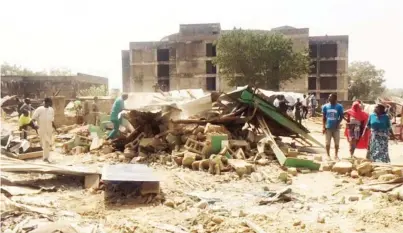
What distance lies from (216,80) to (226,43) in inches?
289

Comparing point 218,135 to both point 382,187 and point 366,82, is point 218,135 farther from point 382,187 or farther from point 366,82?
point 366,82

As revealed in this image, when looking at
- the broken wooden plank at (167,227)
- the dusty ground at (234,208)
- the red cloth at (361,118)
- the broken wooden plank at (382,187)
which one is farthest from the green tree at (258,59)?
the broken wooden plank at (167,227)

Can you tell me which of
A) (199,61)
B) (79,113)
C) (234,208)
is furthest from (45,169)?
(199,61)

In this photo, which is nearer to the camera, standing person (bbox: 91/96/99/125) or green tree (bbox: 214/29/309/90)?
standing person (bbox: 91/96/99/125)

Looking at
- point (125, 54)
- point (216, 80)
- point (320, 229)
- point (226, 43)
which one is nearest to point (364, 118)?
point (320, 229)

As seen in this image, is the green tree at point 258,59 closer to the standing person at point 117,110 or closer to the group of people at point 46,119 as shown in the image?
the group of people at point 46,119

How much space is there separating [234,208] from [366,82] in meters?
48.7

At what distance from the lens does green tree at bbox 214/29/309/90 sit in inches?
1302

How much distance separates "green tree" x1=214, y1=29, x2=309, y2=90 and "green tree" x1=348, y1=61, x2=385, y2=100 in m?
16.6

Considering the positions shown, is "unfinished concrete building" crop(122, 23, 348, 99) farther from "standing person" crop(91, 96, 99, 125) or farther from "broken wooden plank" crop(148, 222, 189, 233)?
"broken wooden plank" crop(148, 222, 189, 233)

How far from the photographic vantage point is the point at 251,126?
9586 mm

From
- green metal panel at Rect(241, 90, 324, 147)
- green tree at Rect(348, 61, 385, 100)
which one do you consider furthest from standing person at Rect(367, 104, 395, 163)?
green tree at Rect(348, 61, 385, 100)

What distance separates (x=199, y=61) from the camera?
40469 mm

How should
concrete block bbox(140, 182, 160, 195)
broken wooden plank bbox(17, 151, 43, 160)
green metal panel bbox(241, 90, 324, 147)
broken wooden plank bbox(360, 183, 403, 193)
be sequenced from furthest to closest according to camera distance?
green metal panel bbox(241, 90, 324, 147) → broken wooden plank bbox(17, 151, 43, 160) → broken wooden plank bbox(360, 183, 403, 193) → concrete block bbox(140, 182, 160, 195)
